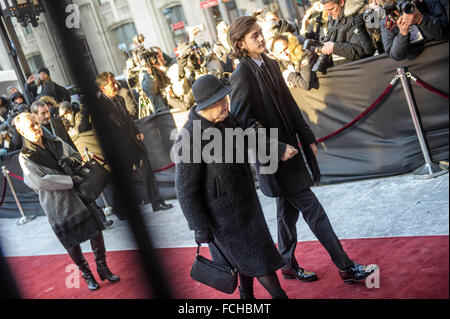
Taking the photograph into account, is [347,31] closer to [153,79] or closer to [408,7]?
[408,7]

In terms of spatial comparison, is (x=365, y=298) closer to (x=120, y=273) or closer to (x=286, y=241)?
(x=286, y=241)

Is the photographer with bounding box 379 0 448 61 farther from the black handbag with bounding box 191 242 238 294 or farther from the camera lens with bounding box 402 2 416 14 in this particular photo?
the black handbag with bounding box 191 242 238 294

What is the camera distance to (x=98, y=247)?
5.22 meters

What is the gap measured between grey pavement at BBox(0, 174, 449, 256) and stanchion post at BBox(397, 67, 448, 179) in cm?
9

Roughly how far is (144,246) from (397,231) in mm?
3326

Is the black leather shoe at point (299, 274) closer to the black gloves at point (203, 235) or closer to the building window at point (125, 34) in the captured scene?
the black gloves at point (203, 235)

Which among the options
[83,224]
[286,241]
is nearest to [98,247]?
[83,224]

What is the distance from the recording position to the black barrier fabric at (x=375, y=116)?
5.02 meters

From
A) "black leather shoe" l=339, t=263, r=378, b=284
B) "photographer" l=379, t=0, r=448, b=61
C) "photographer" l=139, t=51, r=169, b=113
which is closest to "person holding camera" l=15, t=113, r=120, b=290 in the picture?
"black leather shoe" l=339, t=263, r=378, b=284

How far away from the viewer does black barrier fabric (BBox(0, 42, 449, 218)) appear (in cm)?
502

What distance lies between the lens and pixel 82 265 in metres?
5.24

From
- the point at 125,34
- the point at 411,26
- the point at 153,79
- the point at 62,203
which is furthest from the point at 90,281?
the point at 125,34

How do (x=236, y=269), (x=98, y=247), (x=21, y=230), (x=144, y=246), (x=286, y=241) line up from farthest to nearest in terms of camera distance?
(x=21, y=230), (x=98, y=247), (x=286, y=241), (x=236, y=269), (x=144, y=246)

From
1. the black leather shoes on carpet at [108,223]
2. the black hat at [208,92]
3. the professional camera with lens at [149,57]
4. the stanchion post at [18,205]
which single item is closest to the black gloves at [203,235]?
the black hat at [208,92]
